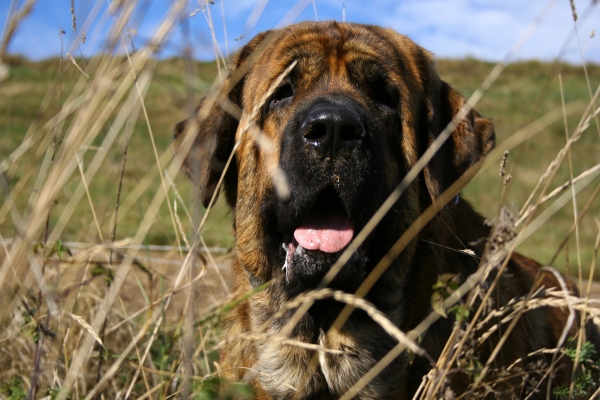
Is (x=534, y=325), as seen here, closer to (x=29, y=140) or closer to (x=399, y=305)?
(x=399, y=305)

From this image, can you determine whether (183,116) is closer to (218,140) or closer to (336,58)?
(218,140)

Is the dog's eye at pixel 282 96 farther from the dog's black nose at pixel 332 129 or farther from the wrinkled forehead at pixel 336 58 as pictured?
the dog's black nose at pixel 332 129

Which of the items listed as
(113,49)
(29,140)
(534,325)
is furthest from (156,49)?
(534,325)

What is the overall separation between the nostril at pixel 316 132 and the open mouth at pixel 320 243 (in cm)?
23

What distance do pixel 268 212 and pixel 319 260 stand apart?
1.36 feet

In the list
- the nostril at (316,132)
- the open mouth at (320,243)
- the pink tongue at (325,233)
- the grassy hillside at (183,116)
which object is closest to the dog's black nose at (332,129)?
the nostril at (316,132)

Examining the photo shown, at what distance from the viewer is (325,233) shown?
2648mm

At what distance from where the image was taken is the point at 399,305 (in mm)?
2895

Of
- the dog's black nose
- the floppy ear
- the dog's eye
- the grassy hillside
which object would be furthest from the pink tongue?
the grassy hillside

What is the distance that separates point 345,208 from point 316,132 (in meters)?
0.34

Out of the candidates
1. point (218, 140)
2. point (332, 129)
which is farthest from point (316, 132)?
point (218, 140)

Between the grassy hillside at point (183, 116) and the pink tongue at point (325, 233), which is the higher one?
the pink tongue at point (325, 233)

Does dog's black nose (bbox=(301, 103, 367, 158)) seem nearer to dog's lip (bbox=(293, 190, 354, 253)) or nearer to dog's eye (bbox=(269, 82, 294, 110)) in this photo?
dog's lip (bbox=(293, 190, 354, 253))

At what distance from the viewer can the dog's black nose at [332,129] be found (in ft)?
8.04
